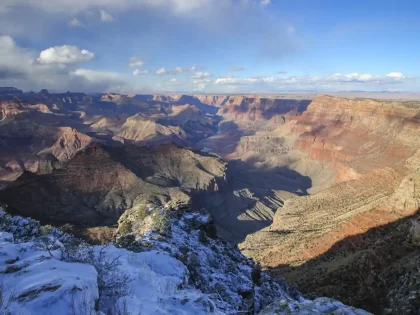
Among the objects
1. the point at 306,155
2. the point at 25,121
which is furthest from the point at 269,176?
the point at 25,121

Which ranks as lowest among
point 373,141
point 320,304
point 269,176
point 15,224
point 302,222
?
point 269,176

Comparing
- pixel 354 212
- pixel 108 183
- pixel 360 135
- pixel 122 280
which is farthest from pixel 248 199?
pixel 122 280

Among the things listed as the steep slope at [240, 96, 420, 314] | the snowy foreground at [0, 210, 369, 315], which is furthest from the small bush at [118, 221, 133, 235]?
the steep slope at [240, 96, 420, 314]

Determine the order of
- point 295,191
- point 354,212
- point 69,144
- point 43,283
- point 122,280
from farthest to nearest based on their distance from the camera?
point 69,144, point 295,191, point 354,212, point 122,280, point 43,283

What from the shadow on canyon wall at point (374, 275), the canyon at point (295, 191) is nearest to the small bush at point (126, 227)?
the canyon at point (295, 191)

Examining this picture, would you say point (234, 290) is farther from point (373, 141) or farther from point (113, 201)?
point (373, 141)

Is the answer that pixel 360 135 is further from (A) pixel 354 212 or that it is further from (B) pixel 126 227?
(B) pixel 126 227

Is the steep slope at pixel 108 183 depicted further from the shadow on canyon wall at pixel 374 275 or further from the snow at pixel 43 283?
the snow at pixel 43 283
